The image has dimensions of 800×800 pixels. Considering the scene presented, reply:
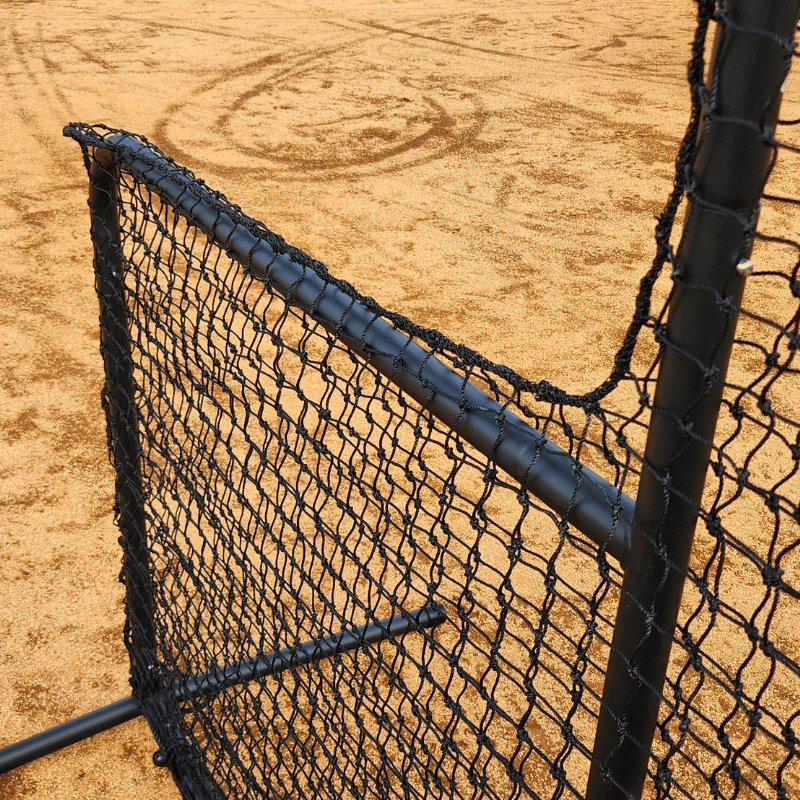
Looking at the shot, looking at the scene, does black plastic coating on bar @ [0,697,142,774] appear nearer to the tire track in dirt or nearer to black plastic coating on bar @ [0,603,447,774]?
black plastic coating on bar @ [0,603,447,774]

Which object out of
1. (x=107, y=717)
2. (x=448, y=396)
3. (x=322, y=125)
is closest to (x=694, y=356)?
(x=448, y=396)

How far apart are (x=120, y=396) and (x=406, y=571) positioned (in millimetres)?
1139

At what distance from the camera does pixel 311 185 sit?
6512 mm

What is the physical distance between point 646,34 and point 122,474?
9597mm

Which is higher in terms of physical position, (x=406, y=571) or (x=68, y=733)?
(x=406, y=571)

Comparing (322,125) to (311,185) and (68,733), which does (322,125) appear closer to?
(311,185)

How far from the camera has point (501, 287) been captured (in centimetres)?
532

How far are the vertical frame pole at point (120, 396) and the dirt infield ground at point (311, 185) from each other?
0.44 m

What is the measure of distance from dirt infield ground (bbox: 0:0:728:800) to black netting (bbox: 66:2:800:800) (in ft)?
1.12

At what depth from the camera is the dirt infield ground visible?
10.8 ft

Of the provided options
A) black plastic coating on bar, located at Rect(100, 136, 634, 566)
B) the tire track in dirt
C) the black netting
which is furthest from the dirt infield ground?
black plastic coating on bar, located at Rect(100, 136, 634, 566)

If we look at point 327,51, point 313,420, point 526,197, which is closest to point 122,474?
point 313,420

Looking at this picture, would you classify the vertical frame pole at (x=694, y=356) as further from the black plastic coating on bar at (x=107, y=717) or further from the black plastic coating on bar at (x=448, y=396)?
the black plastic coating on bar at (x=107, y=717)

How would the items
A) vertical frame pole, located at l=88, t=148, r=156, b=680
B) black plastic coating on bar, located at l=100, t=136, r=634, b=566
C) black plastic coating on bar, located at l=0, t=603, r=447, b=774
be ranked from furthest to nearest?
black plastic coating on bar, located at l=0, t=603, r=447, b=774, vertical frame pole, located at l=88, t=148, r=156, b=680, black plastic coating on bar, located at l=100, t=136, r=634, b=566
